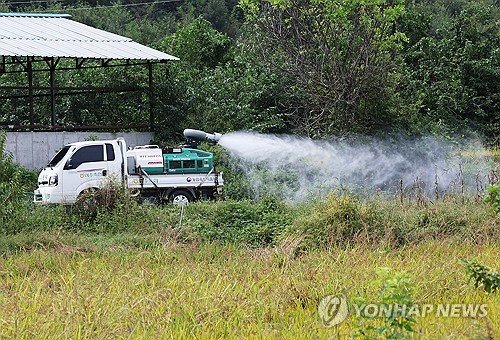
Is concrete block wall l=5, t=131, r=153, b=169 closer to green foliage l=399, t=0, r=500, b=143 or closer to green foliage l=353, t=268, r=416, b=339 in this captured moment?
green foliage l=399, t=0, r=500, b=143

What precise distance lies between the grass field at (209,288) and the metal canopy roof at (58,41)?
898 cm

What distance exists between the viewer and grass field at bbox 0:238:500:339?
9.66 metres

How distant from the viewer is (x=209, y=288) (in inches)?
456

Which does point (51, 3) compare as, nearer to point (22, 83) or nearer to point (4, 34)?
point (22, 83)

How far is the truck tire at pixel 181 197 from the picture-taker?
20516mm

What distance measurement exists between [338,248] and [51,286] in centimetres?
481

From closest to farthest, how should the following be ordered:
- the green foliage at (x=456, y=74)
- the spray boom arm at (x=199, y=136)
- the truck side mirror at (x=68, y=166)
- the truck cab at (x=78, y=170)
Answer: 1. the truck cab at (x=78, y=170)
2. the truck side mirror at (x=68, y=166)
3. the spray boom arm at (x=199, y=136)
4. the green foliage at (x=456, y=74)

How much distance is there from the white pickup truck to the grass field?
3943mm

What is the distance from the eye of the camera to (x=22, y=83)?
97.0 feet

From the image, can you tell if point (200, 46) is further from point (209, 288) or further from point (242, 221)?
point (209, 288)

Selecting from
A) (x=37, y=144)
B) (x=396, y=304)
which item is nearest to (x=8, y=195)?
(x=37, y=144)

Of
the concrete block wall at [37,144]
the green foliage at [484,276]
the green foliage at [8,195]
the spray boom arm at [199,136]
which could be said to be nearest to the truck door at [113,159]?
the green foliage at [8,195]

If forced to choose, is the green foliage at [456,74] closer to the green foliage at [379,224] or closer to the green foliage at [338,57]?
the green foliage at [338,57]

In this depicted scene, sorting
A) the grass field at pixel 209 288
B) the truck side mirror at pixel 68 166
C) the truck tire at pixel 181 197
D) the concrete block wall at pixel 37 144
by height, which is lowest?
the grass field at pixel 209 288
